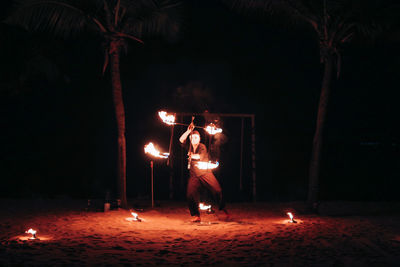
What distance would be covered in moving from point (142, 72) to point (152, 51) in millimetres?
773

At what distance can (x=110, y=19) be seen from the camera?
10078mm

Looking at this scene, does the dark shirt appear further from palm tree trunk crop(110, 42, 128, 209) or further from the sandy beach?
palm tree trunk crop(110, 42, 128, 209)

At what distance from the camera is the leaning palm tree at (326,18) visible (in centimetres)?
931

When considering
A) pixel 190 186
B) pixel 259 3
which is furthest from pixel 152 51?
pixel 190 186

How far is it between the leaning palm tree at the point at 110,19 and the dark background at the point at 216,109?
9.33 ft

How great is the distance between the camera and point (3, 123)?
13.7m

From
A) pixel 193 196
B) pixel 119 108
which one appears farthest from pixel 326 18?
pixel 119 108

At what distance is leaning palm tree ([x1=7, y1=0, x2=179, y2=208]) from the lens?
389 inches

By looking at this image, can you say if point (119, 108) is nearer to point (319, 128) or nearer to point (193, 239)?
point (193, 239)

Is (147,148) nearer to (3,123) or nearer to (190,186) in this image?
(190,186)

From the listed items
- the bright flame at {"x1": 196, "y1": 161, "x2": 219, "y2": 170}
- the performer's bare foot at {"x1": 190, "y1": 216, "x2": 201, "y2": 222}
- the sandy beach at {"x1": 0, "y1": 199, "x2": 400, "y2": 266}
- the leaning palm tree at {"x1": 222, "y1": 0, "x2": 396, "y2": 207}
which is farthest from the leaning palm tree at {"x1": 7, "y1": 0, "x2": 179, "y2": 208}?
the bright flame at {"x1": 196, "y1": 161, "x2": 219, "y2": 170}

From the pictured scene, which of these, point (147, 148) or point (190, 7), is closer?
point (147, 148)

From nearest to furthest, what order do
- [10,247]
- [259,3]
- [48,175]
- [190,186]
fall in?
Answer: 1. [10,247]
2. [190,186]
3. [259,3]
4. [48,175]

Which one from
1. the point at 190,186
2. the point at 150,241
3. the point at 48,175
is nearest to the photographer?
the point at 150,241
